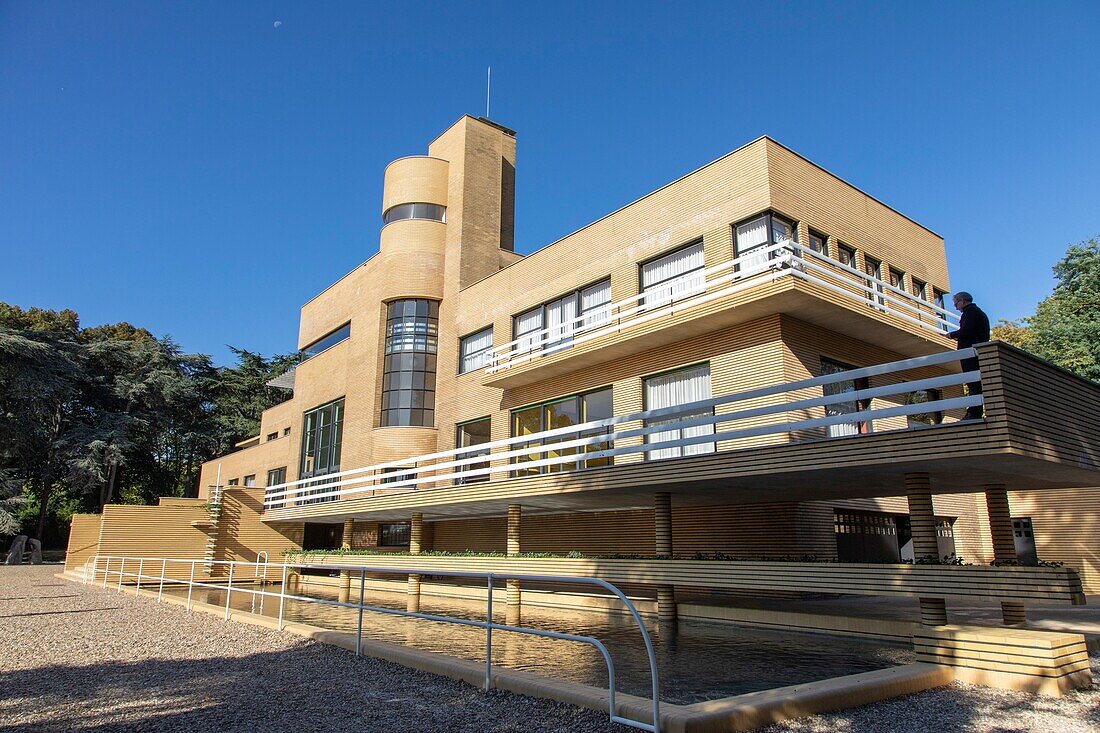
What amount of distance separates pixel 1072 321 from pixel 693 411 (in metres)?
19.9

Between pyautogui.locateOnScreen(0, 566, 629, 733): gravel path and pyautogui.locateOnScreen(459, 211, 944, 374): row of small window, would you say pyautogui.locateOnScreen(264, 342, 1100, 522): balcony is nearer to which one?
pyautogui.locateOnScreen(459, 211, 944, 374): row of small window

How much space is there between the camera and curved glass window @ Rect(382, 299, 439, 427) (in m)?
24.7

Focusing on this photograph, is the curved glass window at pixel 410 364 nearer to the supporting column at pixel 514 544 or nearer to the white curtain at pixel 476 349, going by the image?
the white curtain at pixel 476 349

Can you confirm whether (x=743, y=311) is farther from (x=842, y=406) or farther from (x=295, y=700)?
(x=295, y=700)

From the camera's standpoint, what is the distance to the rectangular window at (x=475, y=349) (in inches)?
907

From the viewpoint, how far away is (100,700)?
21.6 ft

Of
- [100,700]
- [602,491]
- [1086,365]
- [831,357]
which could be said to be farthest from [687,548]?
[1086,365]

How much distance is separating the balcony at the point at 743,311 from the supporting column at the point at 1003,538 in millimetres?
4703

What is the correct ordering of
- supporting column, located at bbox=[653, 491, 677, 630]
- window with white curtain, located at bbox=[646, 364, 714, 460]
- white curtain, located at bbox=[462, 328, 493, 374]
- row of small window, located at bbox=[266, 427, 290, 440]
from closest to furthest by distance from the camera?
supporting column, located at bbox=[653, 491, 677, 630], window with white curtain, located at bbox=[646, 364, 714, 460], white curtain, located at bbox=[462, 328, 493, 374], row of small window, located at bbox=[266, 427, 290, 440]

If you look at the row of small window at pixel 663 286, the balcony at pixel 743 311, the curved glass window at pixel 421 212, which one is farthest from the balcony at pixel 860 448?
the curved glass window at pixel 421 212

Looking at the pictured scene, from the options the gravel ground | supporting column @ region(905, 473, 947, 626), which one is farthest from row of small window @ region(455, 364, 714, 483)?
the gravel ground

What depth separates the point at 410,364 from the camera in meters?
25.1

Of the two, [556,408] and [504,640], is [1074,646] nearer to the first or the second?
[504,640]

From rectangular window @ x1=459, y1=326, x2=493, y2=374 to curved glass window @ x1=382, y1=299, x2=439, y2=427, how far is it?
1.47 m
